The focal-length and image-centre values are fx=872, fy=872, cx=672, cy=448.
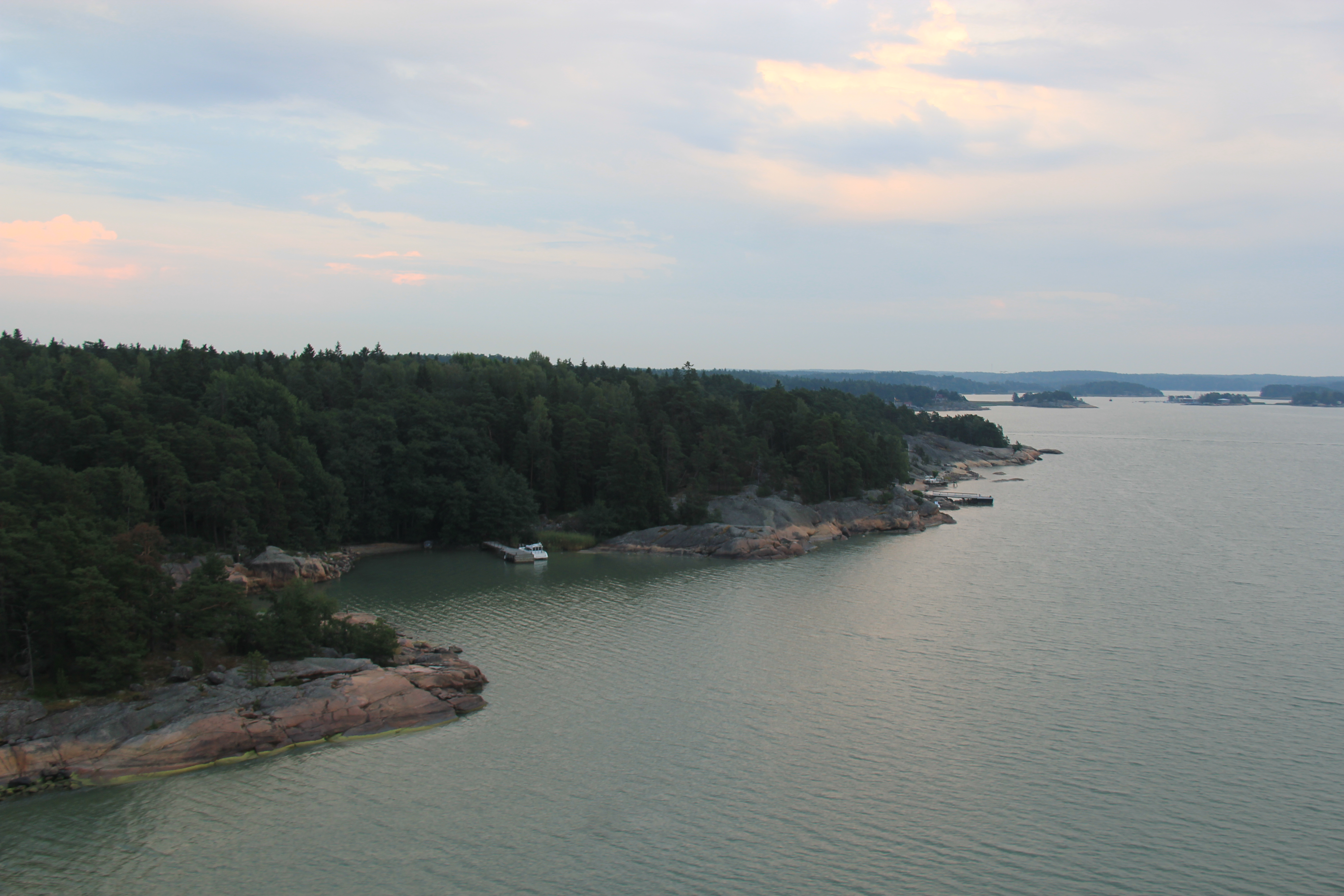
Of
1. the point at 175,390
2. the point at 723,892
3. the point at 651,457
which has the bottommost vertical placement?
the point at 723,892

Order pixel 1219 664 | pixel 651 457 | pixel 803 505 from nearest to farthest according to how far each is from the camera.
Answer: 1. pixel 1219 664
2. pixel 651 457
3. pixel 803 505

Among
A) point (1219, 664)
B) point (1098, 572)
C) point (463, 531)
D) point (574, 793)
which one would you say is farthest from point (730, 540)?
point (574, 793)

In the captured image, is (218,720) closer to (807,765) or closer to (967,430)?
(807,765)

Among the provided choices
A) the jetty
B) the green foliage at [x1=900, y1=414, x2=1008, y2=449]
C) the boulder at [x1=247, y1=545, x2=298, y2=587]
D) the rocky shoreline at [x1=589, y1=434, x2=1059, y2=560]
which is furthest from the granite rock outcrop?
the green foliage at [x1=900, y1=414, x2=1008, y2=449]

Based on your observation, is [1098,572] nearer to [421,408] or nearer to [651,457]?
Result: [651,457]

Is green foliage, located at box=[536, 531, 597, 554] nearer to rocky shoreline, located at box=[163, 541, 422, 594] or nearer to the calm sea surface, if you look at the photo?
the calm sea surface

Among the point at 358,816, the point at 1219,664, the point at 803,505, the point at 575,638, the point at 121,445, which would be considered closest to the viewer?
the point at 358,816
